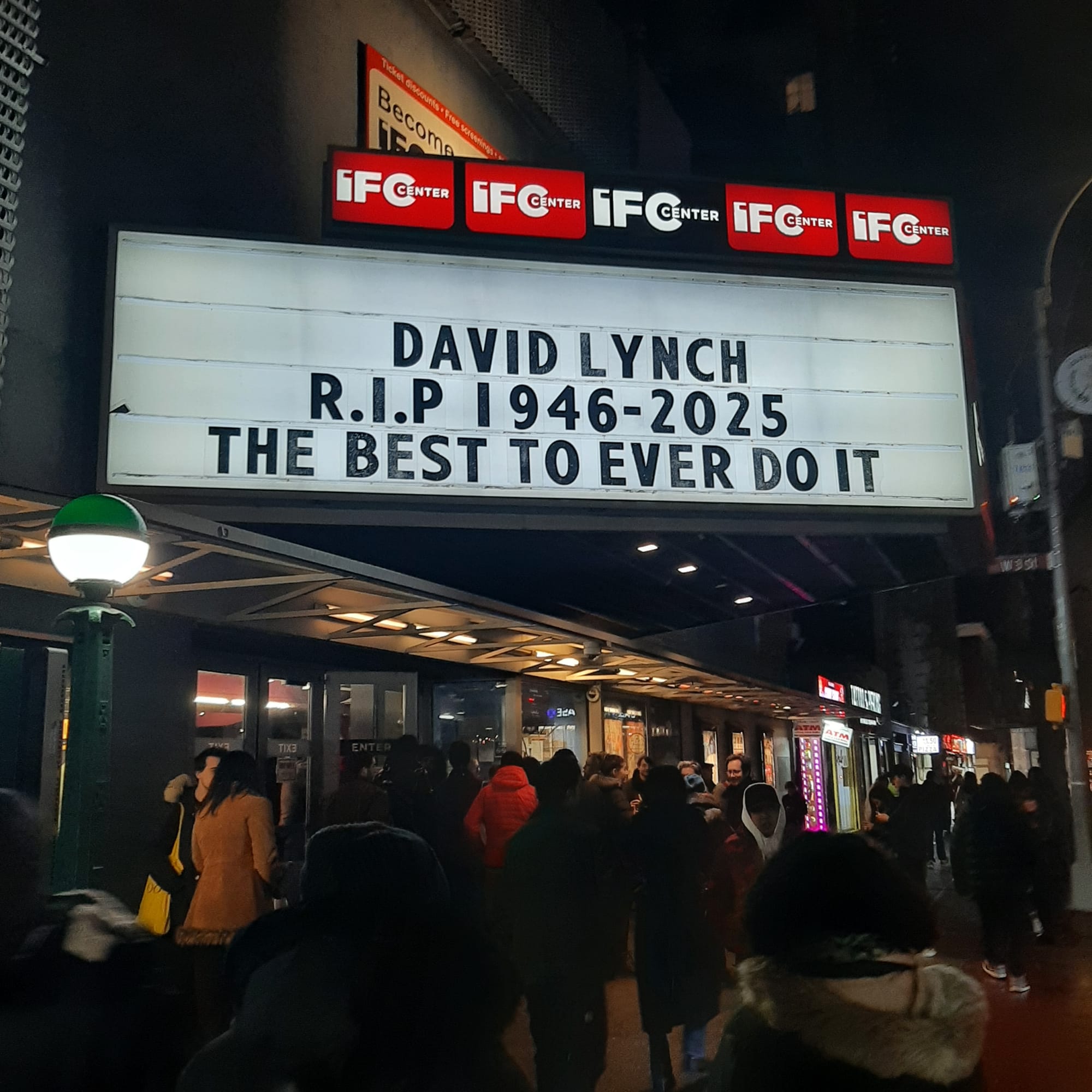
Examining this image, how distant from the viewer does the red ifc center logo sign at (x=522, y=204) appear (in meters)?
8.69

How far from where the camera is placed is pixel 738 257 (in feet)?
29.4

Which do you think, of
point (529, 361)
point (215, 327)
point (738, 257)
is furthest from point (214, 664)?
point (738, 257)

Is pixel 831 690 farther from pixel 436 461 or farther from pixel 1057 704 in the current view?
pixel 436 461

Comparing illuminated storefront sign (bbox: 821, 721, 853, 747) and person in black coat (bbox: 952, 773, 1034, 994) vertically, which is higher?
illuminated storefront sign (bbox: 821, 721, 853, 747)

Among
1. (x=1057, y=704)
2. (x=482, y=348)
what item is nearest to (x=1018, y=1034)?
(x=482, y=348)

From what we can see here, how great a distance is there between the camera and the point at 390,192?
8.61 m

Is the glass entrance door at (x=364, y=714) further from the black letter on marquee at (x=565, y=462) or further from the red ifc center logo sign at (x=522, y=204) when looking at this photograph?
the red ifc center logo sign at (x=522, y=204)

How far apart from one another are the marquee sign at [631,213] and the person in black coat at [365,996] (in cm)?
655

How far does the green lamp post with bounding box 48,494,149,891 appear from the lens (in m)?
4.51

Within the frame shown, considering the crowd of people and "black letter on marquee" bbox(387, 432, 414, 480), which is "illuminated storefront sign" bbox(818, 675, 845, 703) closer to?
"black letter on marquee" bbox(387, 432, 414, 480)

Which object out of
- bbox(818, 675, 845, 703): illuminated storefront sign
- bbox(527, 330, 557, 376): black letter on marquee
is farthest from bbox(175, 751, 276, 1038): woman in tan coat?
bbox(818, 675, 845, 703): illuminated storefront sign

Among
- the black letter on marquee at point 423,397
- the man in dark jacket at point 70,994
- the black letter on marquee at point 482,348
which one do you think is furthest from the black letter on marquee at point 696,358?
the man in dark jacket at point 70,994

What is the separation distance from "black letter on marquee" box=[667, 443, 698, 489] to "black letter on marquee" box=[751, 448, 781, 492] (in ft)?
1.77

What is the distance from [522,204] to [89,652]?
5.74 m
